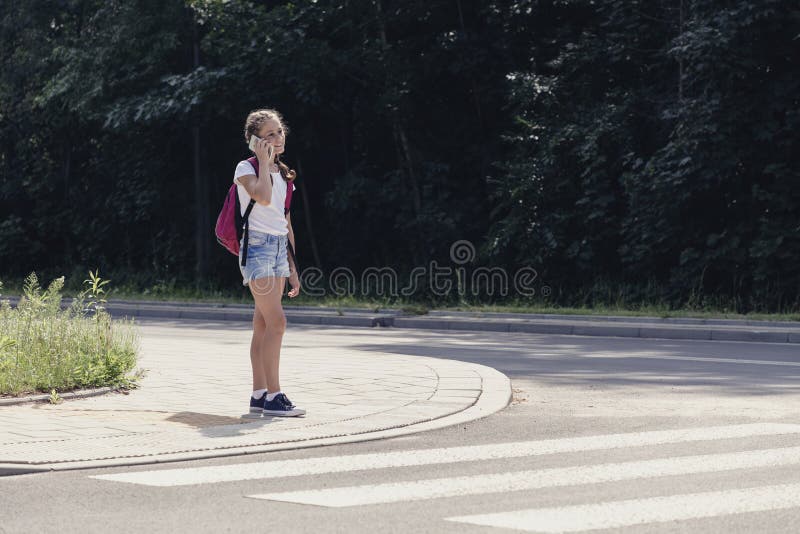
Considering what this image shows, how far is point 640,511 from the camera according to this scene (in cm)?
578

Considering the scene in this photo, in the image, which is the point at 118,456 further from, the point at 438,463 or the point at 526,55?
the point at 526,55

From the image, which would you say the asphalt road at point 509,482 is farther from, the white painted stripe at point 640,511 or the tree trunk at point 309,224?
the tree trunk at point 309,224

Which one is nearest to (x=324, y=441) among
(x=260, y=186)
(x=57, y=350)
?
(x=260, y=186)

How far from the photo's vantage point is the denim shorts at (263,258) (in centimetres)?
863

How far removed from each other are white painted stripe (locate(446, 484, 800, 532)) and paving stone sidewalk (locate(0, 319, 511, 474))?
2.23 metres

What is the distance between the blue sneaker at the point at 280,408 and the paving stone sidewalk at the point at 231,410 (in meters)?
0.11

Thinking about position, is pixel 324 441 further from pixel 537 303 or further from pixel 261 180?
pixel 537 303

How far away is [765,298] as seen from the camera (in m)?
22.7

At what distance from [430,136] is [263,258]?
21.9 meters

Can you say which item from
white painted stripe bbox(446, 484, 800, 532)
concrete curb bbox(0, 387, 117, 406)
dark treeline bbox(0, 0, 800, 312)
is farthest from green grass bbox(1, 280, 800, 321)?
white painted stripe bbox(446, 484, 800, 532)

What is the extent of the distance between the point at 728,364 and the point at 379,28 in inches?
721

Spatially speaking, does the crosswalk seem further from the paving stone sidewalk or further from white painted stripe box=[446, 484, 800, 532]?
the paving stone sidewalk

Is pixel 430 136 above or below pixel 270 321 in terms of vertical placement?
above

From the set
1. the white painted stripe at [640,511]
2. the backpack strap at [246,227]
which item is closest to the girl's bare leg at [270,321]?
the backpack strap at [246,227]
